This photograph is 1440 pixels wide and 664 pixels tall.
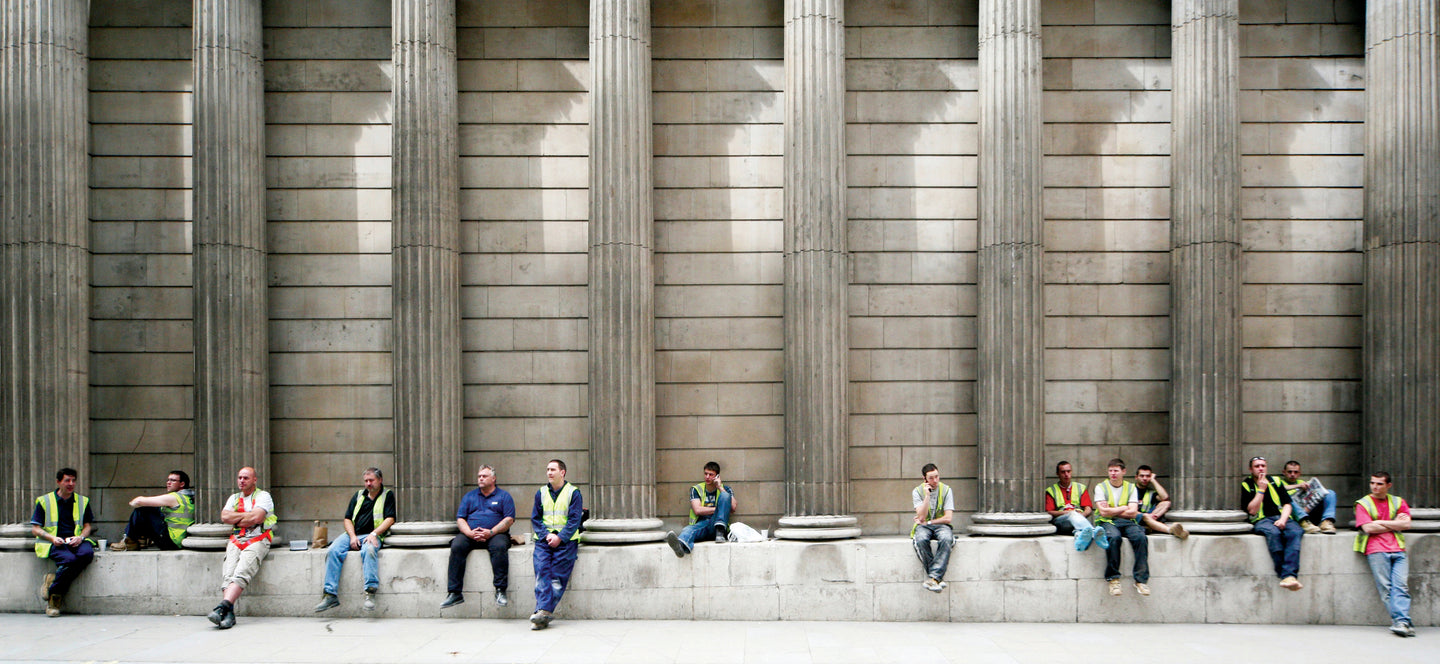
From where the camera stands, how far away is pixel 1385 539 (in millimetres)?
12844

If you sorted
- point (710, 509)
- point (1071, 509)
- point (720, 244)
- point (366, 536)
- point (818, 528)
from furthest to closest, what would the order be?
point (720, 244), point (710, 509), point (1071, 509), point (818, 528), point (366, 536)

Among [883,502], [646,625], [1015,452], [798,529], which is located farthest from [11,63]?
[1015,452]

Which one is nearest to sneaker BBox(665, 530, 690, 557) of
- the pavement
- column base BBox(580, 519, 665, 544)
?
column base BBox(580, 519, 665, 544)

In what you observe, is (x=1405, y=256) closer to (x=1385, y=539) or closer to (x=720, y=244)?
(x=1385, y=539)

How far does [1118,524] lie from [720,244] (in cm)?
714

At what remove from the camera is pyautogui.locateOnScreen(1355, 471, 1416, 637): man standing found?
12688 mm

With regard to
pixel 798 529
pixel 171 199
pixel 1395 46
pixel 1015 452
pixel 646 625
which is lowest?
pixel 646 625

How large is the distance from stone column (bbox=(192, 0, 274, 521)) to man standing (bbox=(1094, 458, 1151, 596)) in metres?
12.2

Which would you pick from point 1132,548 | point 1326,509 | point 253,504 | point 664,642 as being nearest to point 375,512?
point 253,504

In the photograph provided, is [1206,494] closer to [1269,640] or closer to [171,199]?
[1269,640]

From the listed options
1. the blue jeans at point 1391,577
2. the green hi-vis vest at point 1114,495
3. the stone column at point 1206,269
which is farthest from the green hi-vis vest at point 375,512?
the blue jeans at point 1391,577

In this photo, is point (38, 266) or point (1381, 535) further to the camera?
point (38, 266)

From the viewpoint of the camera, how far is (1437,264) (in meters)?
14.0

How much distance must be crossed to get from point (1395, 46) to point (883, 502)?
10.3m
